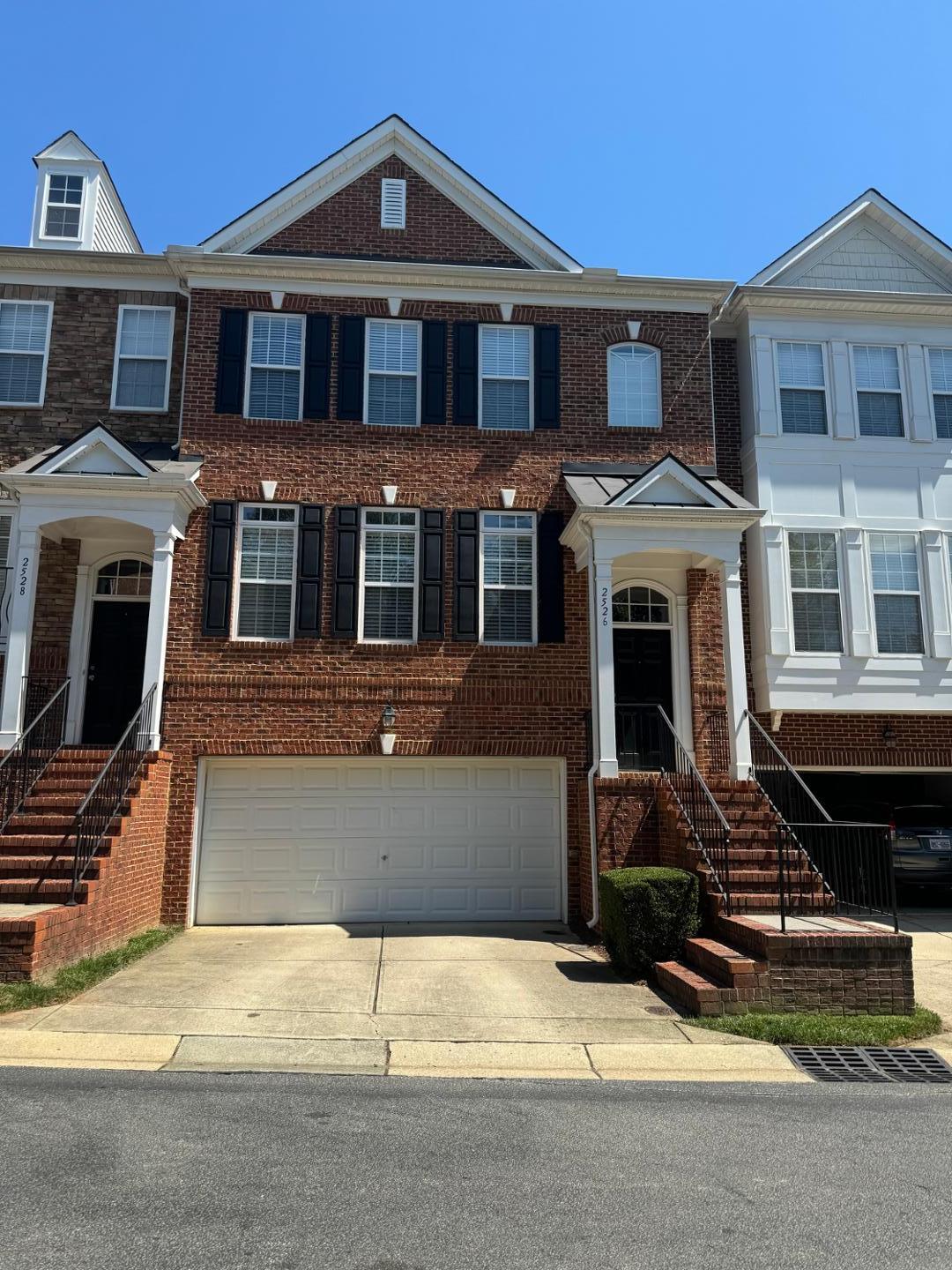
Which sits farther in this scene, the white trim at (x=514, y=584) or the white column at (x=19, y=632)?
the white trim at (x=514, y=584)

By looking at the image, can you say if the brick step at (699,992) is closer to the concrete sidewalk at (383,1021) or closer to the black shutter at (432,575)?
the concrete sidewalk at (383,1021)

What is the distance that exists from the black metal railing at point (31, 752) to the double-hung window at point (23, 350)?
443 cm

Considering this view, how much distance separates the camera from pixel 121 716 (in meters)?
12.8

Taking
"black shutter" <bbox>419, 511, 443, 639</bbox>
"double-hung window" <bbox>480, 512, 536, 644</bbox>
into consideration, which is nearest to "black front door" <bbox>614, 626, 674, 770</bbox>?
"double-hung window" <bbox>480, 512, 536, 644</bbox>

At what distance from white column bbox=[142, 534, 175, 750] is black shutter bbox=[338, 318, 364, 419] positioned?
3.18 meters

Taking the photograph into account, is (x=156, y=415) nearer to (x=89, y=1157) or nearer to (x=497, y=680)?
(x=497, y=680)

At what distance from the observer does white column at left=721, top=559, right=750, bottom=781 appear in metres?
12.0

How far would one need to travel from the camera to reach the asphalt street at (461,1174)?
3.82 meters

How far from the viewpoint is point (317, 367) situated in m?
13.5

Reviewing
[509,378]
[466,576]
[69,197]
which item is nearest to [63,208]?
[69,197]

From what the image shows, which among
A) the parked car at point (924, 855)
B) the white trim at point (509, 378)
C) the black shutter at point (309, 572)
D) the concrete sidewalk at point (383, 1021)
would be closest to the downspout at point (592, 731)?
the concrete sidewalk at point (383, 1021)

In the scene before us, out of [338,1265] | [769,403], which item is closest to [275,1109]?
[338,1265]

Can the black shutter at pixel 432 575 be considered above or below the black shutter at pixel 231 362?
below

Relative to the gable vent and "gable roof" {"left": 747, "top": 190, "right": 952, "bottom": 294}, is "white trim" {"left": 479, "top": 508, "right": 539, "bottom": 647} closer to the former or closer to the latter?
the gable vent
